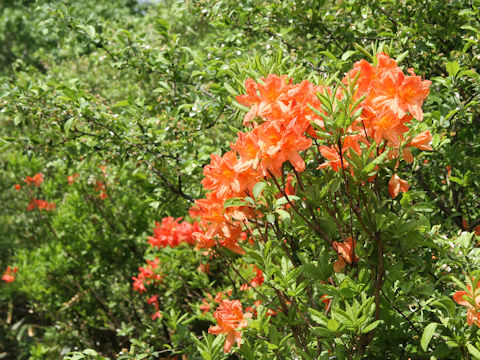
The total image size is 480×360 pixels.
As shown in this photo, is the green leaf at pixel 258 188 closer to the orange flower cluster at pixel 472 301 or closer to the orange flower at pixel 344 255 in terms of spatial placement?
the orange flower at pixel 344 255

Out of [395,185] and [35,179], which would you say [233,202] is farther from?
[35,179]

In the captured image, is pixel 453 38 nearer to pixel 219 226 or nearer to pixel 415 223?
pixel 415 223

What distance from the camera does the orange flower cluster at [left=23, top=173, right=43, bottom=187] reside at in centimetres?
569

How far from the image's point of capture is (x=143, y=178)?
2.66m

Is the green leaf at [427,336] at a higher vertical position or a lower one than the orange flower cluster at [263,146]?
lower

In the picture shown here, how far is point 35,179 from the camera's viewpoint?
5.79 meters

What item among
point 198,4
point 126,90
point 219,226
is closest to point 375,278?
point 219,226

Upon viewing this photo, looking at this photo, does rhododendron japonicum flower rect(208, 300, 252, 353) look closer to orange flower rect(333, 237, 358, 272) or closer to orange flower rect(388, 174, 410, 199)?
orange flower rect(333, 237, 358, 272)

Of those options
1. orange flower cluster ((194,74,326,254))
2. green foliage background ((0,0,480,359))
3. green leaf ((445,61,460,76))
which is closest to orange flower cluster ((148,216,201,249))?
green foliage background ((0,0,480,359))

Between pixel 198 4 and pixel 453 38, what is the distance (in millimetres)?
1426

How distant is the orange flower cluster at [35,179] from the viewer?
5691mm

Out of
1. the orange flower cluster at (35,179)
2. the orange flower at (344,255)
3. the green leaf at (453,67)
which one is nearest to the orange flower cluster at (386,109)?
the orange flower at (344,255)

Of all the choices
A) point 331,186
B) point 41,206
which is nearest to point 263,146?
point 331,186

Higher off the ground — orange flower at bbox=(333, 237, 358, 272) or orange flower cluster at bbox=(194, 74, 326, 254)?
orange flower cluster at bbox=(194, 74, 326, 254)
